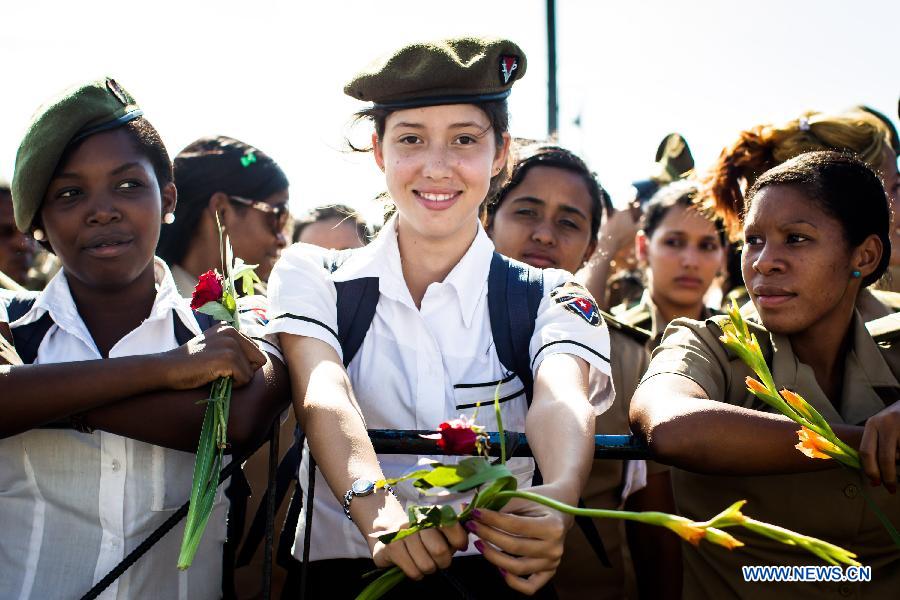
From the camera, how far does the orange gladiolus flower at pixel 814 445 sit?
2.10 meters

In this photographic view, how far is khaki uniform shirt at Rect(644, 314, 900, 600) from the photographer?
2559mm

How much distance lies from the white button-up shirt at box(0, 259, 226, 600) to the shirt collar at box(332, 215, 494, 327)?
0.75 m

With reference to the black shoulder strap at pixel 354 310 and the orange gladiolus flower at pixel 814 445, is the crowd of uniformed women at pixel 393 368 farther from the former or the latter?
the orange gladiolus flower at pixel 814 445

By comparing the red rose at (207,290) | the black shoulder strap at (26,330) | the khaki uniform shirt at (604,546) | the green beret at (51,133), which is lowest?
the khaki uniform shirt at (604,546)

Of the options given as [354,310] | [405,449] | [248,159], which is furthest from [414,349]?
[248,159]

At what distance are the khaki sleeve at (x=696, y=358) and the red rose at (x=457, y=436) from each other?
3.22 ft

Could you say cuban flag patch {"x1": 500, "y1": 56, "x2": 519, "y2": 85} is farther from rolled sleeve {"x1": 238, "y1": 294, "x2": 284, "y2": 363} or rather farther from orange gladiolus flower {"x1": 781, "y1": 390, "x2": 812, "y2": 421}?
orange gladiolus flower {"x1": 781, "y1": 390, "x2": 812, "y2": 421}

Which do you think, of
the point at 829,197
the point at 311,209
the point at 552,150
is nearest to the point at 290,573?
the point at 829,197

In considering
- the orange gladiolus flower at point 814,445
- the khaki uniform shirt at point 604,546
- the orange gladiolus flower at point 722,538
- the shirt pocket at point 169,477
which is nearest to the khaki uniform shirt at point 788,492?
the orange gladiolus flower at point 814,445

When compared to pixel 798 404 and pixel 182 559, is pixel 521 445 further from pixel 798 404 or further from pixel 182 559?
pixel 182 559

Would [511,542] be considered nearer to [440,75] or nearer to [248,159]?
[440,75]

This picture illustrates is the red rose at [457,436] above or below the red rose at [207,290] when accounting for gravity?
below

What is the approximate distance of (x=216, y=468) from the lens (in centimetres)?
223

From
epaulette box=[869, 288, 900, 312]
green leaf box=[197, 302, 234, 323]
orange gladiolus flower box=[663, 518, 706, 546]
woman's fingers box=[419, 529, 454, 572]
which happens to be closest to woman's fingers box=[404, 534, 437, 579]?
woman's fingers box=[419, 529, 454, 572]
